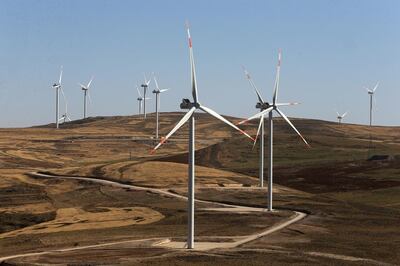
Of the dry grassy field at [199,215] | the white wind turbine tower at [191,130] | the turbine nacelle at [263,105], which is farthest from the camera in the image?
the turbine nacelle at [263,105]

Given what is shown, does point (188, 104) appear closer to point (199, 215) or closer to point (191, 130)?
point (191, 130)

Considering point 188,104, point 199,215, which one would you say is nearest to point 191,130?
point 188,104

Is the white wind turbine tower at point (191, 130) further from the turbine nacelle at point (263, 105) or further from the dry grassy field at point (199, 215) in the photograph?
the turbine nacelle at point (263, 105)

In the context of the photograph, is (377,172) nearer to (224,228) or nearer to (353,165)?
(353,165)

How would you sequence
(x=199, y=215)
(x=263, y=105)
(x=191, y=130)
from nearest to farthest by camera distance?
(x=191, y=130)
(x=199, y=215)
(x=263, y=105)

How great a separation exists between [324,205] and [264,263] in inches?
1991

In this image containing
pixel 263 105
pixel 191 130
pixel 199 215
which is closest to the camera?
pixel 191 130

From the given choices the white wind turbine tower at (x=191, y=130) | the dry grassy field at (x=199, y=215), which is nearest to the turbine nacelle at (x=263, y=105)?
the dry grassy field at (x=199, y=215)

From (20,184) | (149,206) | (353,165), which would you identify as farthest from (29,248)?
(353,165)

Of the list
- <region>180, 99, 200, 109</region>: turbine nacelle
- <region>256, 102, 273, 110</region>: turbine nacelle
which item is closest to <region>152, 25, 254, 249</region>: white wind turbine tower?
<region>180, 99, 200, 109</region>: turbine nacelle

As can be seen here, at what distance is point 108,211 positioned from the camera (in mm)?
88750

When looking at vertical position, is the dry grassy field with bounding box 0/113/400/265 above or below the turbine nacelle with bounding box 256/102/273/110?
below

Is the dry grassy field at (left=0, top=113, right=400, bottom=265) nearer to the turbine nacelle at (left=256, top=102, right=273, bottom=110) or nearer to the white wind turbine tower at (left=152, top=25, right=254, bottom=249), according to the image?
the white wind turbine tower at (left=152, top=25, right=254, bottom=249)

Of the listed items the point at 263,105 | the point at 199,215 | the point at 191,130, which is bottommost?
the point at 199,215
